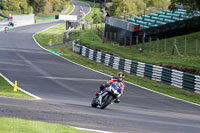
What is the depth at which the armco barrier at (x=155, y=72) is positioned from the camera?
27469 mm

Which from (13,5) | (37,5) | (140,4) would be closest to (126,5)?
(140,4)

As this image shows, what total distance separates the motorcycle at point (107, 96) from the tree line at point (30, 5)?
101 meters

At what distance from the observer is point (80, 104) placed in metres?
18.2

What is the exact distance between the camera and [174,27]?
54.7m

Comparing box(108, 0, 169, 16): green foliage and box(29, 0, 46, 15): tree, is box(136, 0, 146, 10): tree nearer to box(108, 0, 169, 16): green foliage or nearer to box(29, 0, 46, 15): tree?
box(108, 0, 169, 16): green foliage

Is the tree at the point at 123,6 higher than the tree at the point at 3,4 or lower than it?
higher

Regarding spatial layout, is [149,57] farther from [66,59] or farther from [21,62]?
[21,62]

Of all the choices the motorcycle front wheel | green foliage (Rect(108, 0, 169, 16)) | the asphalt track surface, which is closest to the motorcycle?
the motorcycle front wheel

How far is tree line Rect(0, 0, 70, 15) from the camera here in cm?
11866

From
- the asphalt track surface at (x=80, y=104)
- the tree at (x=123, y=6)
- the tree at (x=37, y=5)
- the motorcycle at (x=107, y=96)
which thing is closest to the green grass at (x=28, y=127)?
the asphalt track surface at (x=80, y=104)

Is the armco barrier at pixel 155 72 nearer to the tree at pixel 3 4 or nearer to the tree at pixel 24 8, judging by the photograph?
the tree at pixel 3 4

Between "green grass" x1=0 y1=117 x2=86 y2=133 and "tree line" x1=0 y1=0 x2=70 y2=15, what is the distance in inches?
4210

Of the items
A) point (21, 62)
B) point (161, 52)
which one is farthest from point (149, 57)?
point (21, 62)

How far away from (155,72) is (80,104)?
1449cm
